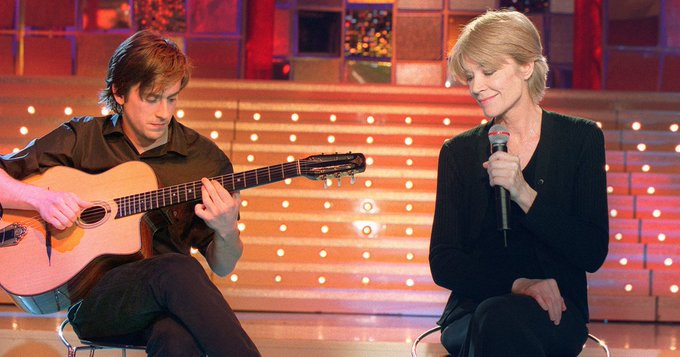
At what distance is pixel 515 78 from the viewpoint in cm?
282

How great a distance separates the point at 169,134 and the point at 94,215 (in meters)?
0.38

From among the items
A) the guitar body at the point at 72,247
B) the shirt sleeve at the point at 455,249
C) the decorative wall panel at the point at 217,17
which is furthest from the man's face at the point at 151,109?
the decorative wall panel at the point at 217,17

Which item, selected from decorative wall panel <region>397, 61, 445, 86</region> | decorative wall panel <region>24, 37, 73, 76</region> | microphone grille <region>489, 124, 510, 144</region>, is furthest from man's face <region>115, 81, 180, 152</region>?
decorative wall panel <region>24, 37, 73, 76</region>

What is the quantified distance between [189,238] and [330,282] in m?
1.96

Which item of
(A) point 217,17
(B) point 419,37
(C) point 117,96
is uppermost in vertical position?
(A) point 217,17

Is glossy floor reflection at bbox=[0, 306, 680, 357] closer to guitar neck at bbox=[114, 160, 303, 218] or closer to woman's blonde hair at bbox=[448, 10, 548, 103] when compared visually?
guitar neck at bbox=[114, 160, 303, 218]

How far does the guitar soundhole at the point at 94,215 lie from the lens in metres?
2.93

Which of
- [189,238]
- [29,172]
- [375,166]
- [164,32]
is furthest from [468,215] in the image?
[164,32]

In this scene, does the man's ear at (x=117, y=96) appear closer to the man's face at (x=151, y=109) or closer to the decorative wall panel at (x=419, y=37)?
the man's face at (x=151, y=109)

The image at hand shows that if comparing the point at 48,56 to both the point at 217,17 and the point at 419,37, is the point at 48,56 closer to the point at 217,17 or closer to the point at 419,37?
the point at 217,17

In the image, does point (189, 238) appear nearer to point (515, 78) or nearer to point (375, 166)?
point (515, 78)

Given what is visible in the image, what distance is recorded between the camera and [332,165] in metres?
2.90

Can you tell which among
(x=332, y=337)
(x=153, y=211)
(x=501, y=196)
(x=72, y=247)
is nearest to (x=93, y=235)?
(x=72, y=247)

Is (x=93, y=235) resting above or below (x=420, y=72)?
below
